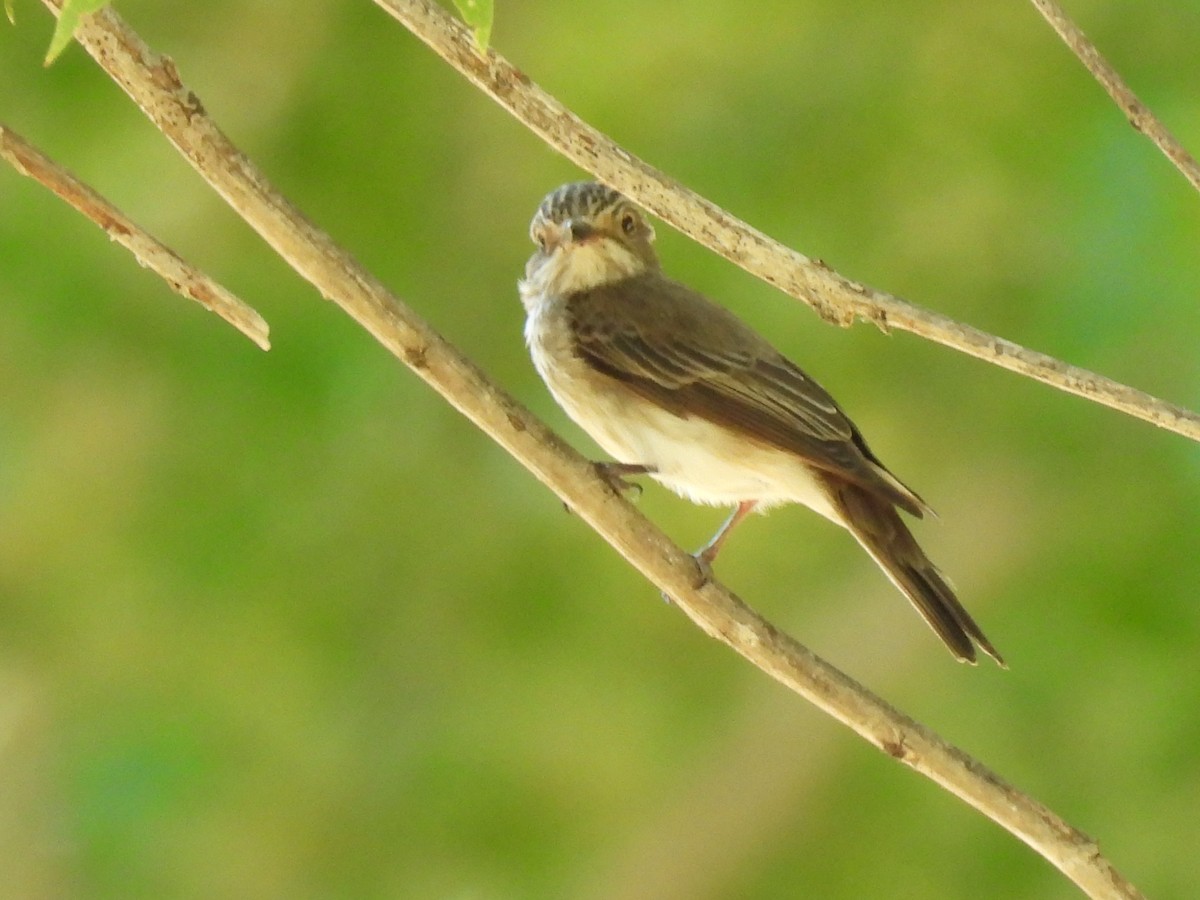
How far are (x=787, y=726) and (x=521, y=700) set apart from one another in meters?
1.01

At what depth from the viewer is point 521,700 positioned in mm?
5309

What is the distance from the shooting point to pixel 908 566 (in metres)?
3.37

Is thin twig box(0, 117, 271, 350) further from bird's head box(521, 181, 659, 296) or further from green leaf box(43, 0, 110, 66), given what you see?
bird's head box(521, 181, 659, 296)

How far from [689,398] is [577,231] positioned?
1.97 feet

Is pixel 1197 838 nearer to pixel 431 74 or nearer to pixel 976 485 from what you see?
pixel 976 485

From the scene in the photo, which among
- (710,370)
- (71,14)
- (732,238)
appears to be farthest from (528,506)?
(71,14)

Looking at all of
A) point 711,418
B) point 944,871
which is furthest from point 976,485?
point 711,418

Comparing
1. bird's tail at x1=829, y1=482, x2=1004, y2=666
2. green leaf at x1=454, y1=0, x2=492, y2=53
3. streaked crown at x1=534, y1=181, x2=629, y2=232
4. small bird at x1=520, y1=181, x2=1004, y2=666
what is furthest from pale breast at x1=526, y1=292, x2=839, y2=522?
green leaf at x1=454, y1=0, x2=492, y2=53

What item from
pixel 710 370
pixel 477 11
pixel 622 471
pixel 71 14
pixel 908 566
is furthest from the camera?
pixel 710 370

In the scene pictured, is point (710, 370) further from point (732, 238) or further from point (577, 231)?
point (732, 238)

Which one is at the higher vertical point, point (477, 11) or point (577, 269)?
point (577, 269)

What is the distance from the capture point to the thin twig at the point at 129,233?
2.48 m

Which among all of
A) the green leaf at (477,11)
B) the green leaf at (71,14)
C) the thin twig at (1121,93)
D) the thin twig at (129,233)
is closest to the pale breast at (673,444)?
the thin twig at (1121,93)

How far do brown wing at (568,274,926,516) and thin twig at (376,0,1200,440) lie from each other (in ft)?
2.66
